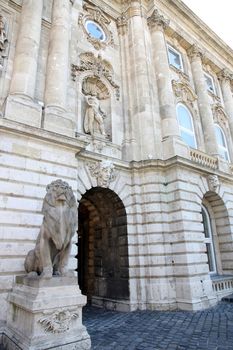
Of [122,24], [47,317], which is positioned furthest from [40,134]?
[122,24]

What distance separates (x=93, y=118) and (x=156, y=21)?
7.74m

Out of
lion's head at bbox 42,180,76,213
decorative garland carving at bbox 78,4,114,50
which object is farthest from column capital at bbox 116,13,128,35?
lion's head at bbox 42,180,76,213

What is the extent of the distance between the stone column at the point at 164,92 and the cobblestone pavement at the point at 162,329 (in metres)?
6.49

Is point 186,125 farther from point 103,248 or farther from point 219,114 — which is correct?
point 103,248

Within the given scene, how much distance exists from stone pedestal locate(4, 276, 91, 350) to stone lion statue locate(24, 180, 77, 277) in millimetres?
285

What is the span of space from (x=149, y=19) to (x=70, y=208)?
45.7ft

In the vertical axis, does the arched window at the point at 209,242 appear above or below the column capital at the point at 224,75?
below

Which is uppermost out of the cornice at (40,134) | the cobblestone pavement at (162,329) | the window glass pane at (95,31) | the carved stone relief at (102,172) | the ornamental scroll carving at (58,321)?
the window glass pane at (95,31)

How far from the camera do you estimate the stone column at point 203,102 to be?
595 inches

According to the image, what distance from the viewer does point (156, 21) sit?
601 inches

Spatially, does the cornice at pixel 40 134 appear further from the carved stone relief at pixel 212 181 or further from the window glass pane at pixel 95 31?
the window glass pane at pixel 95 31

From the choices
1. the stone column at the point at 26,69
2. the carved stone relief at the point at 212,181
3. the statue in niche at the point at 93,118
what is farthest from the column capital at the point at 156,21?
the carved stone relief at the point at 212,181

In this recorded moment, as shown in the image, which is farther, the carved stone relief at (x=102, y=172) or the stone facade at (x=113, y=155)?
the carved stone relief at (x=102, y=172)

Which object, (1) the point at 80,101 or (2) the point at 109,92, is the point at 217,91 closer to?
(2) the point at 109,92
